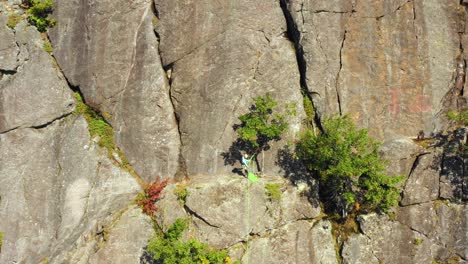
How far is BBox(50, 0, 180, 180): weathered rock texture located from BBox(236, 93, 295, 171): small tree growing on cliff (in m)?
2.48

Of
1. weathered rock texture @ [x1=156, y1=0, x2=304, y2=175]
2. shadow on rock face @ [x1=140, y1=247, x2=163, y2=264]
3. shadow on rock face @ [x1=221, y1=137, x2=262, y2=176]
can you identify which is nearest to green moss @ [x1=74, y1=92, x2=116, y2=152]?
weathered rock texture @ [x1=156, y1=0, x2=304, y2=175]

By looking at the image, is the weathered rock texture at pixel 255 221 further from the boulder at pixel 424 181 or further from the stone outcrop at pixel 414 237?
the boulder at pixel 424 181

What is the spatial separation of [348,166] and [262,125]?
113 inches

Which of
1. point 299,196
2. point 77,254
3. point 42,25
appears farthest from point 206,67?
point 77,254

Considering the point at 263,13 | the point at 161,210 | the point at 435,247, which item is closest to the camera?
the point at 435,247

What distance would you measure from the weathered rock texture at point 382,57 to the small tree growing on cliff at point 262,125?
1416 mm

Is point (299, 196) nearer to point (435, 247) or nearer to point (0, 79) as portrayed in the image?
point (435, 247)

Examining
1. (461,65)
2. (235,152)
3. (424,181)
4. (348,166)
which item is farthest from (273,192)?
(461,65)

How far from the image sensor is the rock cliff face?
539 inches

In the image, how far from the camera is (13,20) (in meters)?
15.9

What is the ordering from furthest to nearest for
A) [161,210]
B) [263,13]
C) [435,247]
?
[263,13]
[161,210]
[435,247]

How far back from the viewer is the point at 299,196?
13.9m

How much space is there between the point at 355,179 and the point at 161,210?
602 centimetres

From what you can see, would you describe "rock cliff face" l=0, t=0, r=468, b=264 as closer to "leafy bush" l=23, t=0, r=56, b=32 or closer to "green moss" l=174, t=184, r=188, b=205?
"green moss" l=174, t=184, r=188, b=205
